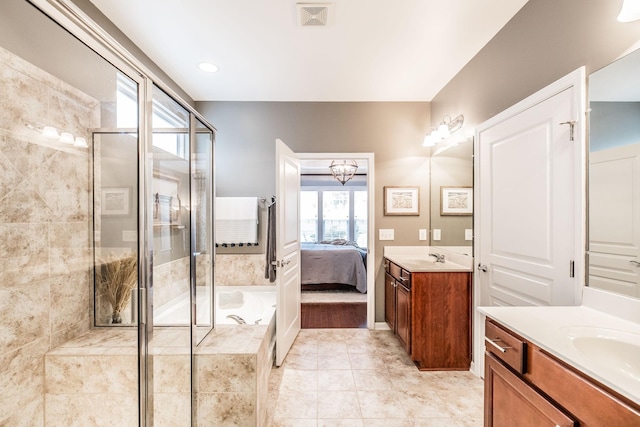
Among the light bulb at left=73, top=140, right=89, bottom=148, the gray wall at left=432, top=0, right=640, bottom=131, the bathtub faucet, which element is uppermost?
the gray wall at left=432, top=0, right=640, bottom=131

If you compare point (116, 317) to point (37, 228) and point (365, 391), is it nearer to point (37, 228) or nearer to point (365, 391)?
point (37, 228)

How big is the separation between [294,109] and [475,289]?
8.56 ft

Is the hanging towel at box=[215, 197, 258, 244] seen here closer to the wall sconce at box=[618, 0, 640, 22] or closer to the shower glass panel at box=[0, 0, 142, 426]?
the shower glass panel at box=[0, 0, 142, 426]

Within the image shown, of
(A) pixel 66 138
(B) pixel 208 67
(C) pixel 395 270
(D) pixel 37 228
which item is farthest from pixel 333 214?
(D) pixel 37 228

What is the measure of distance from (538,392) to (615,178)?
3.19 ft

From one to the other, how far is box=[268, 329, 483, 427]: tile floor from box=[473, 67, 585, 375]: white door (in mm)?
431

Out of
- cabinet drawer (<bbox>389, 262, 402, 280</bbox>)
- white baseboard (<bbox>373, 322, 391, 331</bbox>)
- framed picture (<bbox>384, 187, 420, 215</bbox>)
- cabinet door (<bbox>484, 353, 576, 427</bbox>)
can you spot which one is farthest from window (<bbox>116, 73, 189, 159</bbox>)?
white baseboard (<bbox>373, 322, 391, 331</bbox>)

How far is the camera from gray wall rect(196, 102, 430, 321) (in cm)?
304

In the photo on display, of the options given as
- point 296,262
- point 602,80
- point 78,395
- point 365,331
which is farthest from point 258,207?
point 602,80

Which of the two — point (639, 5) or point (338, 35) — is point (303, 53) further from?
point (639, 5)

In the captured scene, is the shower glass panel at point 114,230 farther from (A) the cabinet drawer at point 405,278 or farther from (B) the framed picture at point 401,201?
(B) the framed picture at point 401,201

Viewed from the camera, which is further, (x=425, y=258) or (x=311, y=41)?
(x=425, y=258)

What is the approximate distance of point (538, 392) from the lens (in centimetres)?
93

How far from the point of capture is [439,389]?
2010 mm
